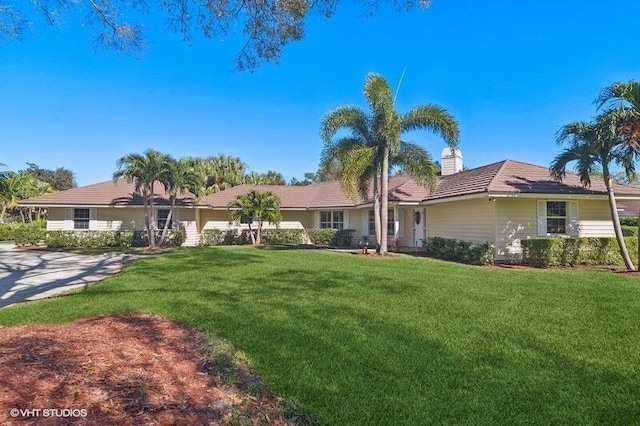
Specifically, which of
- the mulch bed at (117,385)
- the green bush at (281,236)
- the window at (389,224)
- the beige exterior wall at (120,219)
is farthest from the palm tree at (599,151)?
the beige exterior wall at (120,219)

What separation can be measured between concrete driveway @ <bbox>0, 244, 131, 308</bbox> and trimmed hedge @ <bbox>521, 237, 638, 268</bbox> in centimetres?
1454

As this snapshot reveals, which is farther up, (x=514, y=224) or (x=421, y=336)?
(x=514, y=224)

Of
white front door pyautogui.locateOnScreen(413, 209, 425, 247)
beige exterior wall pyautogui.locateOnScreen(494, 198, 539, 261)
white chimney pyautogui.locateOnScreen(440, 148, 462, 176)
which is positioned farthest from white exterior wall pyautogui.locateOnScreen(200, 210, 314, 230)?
beige exterior wall pyautogui.locateOnScreen(494, 198, 539, 261)

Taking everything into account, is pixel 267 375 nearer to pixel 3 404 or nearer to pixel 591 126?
pixel 3 404

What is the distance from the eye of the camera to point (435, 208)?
71.5 ft

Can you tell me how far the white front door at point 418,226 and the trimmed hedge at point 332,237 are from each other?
428 centimetres

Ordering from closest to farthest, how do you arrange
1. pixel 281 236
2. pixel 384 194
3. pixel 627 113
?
pixel 627 113 < pixel 384 194 < pixel 281 236

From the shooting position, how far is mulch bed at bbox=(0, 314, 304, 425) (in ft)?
10.8

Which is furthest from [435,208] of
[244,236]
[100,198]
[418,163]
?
[100,198]

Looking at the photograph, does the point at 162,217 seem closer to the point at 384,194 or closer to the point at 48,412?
the point at 384,194

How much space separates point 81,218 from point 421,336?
85.8ft

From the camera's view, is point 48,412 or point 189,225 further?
point 189,225

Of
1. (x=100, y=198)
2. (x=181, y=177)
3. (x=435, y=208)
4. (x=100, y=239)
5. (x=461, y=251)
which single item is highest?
(x=181, y=177)

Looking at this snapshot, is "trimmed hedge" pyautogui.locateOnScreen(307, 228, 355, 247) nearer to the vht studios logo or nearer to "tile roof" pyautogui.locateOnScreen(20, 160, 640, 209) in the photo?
"tile roof" pyautogui.locateOnScreen(20, 160, 640, 209)
